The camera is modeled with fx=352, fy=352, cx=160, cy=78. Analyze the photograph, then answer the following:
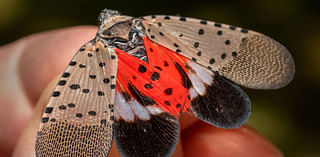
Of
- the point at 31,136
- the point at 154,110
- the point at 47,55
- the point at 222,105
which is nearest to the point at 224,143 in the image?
the point at 222,105

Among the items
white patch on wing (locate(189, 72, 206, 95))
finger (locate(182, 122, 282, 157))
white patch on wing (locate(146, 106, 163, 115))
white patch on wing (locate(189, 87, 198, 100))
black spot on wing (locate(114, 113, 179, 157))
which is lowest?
finger (locate(182, 122, 282, 157))

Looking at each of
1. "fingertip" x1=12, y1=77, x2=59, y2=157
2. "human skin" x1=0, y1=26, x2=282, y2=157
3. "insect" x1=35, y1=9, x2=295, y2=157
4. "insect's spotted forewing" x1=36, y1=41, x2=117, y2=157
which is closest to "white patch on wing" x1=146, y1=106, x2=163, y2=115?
"insect" x1=35, y1=9, x2=295, y2=157

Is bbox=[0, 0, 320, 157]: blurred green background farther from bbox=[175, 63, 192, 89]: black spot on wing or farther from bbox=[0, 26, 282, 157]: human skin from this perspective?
bbox=[175, 63, 192, 89]: black spot on wing

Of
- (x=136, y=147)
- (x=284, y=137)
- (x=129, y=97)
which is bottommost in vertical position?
(x=284, y=137)

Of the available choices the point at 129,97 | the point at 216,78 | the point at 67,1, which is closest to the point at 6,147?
the point at 67,1

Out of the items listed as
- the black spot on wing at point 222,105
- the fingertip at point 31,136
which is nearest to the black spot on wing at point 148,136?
the black spot on wing at point 222,105

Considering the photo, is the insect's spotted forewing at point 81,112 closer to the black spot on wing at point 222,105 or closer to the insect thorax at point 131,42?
the insect thorax at point 131,42

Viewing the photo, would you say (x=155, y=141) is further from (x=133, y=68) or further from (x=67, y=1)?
(x=67, y=1)
